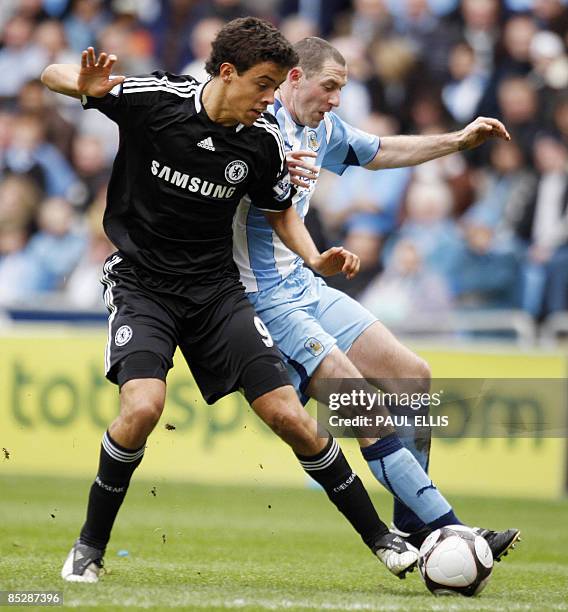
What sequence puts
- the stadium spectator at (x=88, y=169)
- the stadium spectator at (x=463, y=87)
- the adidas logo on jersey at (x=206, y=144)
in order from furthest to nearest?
the stadium spectator at (x=88, y=169), the stadium spectator at (x=463, y=87), the adidas logo on jersey at (x=206, y=144)

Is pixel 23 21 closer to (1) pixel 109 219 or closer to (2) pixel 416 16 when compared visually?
(2) pixel 416 16

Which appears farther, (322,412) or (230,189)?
(322,412)

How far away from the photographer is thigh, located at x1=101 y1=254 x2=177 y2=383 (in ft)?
18.2

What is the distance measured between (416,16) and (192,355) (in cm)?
873

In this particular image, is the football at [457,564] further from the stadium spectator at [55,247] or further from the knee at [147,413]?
the stadium spectator at [55,247]

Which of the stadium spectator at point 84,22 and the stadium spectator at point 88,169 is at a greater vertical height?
the stadium spectator at point 84,22

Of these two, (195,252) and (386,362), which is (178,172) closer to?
(195,252)

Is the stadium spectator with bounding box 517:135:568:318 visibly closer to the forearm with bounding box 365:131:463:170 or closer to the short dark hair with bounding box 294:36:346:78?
the forearm with bounding box 365:131:463:170

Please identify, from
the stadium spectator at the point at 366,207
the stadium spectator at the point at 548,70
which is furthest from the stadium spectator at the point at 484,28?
the stadium spectator at the point at 366,207

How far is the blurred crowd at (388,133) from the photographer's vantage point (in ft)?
39.5

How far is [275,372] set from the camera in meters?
5.63

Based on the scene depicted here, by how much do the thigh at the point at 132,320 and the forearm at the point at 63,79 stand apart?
0.84 metres

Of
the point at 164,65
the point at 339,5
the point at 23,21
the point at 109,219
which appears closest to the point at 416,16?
the point at 339,5

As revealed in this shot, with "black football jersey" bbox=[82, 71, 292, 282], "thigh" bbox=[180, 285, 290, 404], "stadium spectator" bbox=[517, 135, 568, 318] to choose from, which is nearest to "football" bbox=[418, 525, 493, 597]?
"thigh" bbox=[180, 285, 290, 404]
